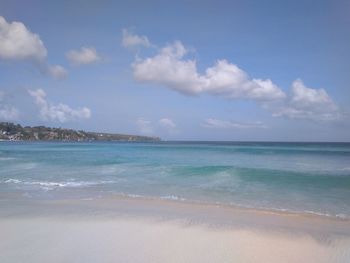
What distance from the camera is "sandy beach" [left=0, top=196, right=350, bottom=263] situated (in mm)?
5691

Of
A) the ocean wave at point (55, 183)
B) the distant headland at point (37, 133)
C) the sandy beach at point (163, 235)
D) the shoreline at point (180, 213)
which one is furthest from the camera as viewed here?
the distant headland at point (37, 133)

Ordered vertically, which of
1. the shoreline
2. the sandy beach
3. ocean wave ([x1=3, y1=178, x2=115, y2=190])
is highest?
the sandy beach

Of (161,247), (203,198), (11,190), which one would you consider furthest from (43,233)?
(11,190)

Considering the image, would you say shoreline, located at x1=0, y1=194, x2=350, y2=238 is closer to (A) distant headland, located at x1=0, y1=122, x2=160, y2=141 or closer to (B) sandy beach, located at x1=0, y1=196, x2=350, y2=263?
(B) sandy beach, located at x1=0, y1=196, x2=350, y2=263

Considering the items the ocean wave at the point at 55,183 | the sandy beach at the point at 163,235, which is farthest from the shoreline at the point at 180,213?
the ocean wave at the point at 55,183

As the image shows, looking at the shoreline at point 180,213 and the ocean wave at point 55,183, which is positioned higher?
the shoreline at point 180,213

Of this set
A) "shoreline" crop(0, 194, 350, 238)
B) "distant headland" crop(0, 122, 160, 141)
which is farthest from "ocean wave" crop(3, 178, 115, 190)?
"distant headland" crop(0, 122, 160, 141)

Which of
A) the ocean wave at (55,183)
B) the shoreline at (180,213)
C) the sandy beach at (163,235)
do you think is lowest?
the ocean wave at (55,183)

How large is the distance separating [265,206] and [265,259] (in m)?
5.11

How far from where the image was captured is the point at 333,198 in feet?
40.4

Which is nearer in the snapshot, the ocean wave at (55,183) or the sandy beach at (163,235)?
the sandy beach at (163,235)

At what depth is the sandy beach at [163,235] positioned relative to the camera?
5691 mm

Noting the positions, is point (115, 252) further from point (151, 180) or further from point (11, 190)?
point (151, 180)

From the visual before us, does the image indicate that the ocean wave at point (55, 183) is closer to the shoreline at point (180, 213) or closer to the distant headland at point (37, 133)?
the shoreline at point (180, 213)
